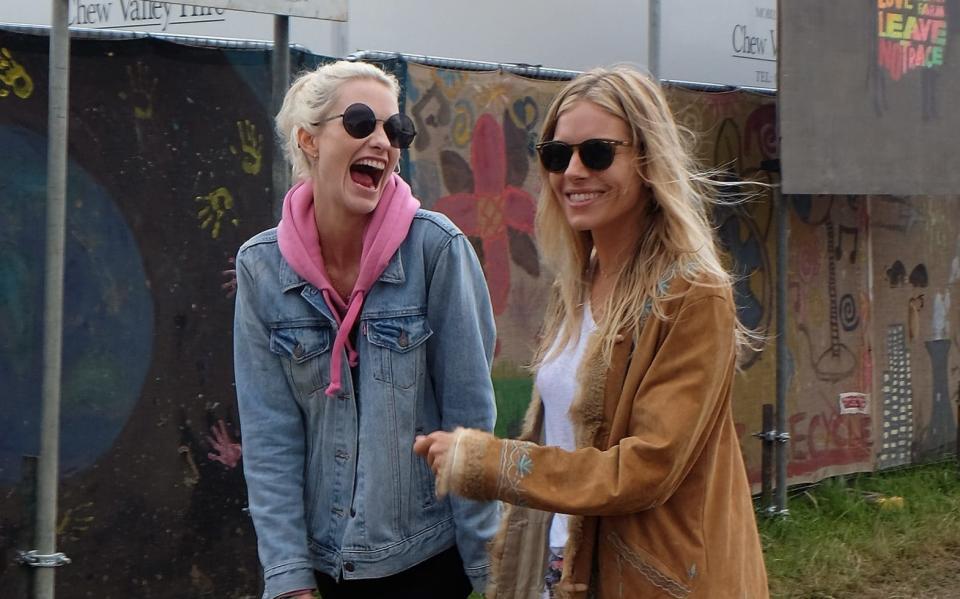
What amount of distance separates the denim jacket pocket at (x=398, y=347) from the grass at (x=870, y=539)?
331 cm

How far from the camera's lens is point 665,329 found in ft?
7.04

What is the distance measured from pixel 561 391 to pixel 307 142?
901mm

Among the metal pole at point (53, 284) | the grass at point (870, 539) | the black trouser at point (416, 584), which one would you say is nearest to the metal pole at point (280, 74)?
the metal pole at point (53, 284)

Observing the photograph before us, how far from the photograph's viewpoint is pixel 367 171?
9.09ft

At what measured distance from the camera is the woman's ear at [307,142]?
110 inches

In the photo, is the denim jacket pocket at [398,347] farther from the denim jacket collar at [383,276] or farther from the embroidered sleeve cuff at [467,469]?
the embroidered sleeve cuff at [467,469]

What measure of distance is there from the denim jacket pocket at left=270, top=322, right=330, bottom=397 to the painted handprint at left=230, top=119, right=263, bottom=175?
6.74ft

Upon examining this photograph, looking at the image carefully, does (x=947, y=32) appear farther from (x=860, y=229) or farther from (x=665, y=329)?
(x=665, y=329)

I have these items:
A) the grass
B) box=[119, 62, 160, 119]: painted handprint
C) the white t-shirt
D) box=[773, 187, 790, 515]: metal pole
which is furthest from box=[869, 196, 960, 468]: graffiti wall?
the white t-shirt

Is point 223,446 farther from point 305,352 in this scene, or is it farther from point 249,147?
point 305,352

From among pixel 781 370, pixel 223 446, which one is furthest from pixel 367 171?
pixel 781 370

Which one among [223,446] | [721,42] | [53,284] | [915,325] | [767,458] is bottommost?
[767,458]

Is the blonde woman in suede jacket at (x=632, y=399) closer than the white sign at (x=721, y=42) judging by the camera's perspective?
Yes

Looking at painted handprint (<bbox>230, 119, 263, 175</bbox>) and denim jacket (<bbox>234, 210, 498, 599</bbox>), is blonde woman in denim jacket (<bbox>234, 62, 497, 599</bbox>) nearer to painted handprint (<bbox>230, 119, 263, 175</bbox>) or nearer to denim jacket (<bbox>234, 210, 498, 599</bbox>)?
denim jacket (<bbox>234, 210, 498, 599</bbox>)
